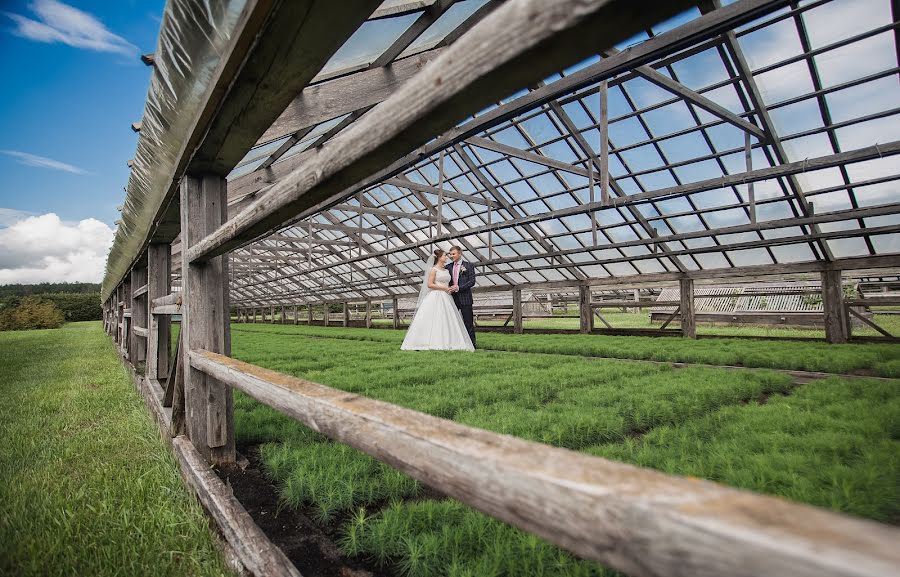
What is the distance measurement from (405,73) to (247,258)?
2081 centimetres

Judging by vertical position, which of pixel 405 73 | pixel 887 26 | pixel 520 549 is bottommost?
pixel 520 549

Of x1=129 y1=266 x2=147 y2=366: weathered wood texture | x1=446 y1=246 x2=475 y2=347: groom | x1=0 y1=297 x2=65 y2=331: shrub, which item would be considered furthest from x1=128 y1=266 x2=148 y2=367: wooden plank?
x1=0 y1=297 x2=65 y2=331: shrub

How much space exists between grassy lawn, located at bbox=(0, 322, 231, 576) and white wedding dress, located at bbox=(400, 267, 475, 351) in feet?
16.3

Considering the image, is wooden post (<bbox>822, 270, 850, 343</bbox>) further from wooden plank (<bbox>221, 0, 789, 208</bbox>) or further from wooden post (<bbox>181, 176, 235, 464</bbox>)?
wooden post (<bbox>181, 176, 235, 464</bbox>)

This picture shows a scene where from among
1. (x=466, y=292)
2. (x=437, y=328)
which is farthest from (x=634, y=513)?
(x=466, y=292)

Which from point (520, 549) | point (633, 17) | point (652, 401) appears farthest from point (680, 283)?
point (633, 17)

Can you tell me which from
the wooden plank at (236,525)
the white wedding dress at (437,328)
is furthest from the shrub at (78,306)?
the wooden plank at (236,525)

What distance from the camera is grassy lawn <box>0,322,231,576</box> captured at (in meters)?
1.44

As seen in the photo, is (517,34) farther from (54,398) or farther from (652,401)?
(54,398)

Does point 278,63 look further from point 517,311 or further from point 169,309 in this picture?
point 517,311

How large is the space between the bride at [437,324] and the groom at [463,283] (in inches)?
8.8

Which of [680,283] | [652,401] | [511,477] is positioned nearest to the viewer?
[511,477]

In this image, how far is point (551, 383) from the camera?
13.8 ft

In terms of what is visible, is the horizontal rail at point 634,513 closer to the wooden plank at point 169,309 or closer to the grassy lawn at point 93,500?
the grassy lawn at point 93,500
